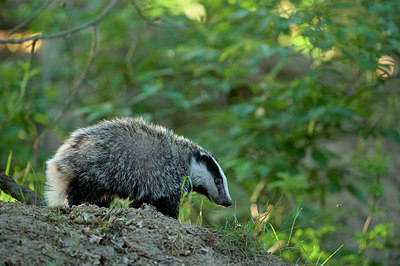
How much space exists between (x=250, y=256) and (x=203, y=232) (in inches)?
15.8

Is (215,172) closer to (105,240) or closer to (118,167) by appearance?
(118,167)

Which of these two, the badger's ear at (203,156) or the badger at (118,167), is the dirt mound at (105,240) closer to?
the badger at (118,167)

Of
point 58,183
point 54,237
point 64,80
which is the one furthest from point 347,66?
point 64,80

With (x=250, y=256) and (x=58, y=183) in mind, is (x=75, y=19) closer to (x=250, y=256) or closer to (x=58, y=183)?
(x=58, y=183)

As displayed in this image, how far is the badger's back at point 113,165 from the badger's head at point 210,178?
317 mm

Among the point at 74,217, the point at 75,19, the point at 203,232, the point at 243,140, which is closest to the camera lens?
the point at 74,217

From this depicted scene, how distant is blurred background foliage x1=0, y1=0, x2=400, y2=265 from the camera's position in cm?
552

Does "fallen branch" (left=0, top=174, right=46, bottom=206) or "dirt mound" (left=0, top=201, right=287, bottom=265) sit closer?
"dirt mound" (left=0, top=201, right=287, bottom=265)

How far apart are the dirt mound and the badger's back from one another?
599 mm

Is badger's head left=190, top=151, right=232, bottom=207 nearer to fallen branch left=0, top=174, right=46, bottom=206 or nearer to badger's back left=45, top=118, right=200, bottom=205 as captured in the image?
badger's back left=45, top=118, right=200, bottom=205

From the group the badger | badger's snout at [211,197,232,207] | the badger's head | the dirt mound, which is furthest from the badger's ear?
the dirt mound

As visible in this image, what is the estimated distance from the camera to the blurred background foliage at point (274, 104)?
552cm

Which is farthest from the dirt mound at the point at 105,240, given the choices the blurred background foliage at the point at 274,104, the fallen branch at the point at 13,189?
the fallen branch at the point at 13,189

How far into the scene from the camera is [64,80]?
10.7 m
